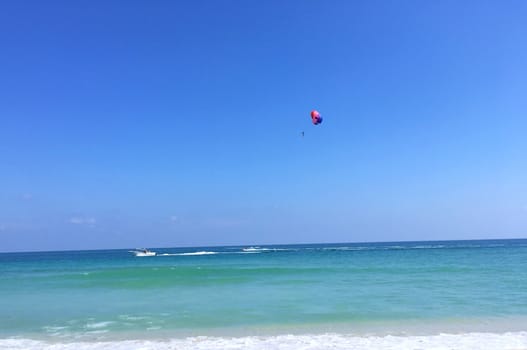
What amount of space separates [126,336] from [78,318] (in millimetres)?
3325

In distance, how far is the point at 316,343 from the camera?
8.73m

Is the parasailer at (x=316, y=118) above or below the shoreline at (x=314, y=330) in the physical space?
above

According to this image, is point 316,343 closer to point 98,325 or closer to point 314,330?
point 314,330

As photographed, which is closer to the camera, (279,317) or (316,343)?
(316,343)

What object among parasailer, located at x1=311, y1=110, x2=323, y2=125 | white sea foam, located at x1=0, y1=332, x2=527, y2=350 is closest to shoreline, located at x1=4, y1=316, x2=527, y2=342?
white sea foam, located at x1=0, y1=332, x2=527, y2=350

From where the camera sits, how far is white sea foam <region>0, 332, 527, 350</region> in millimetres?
8288

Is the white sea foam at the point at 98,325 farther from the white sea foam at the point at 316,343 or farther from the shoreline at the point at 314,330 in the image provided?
the white sea foam at the point at 316,343

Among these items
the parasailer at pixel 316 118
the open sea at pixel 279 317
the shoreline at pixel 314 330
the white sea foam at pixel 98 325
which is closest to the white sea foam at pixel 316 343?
the open sea at pixel 279 317

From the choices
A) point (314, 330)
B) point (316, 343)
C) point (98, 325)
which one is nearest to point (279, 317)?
point (314, 330)

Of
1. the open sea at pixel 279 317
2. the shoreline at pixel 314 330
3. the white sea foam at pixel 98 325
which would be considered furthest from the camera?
the white sea foam at pixel 98 325

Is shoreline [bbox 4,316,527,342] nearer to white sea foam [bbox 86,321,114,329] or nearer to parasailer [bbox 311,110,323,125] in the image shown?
white sea foam [bbox 86,321,114,329]

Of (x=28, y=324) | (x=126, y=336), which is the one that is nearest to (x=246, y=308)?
(x=126, y=336)

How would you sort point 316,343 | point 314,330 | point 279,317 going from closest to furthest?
1. point 316,343
2. point 314,330
3. point 279,317

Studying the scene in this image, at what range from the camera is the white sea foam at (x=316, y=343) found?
8288mm
